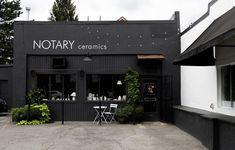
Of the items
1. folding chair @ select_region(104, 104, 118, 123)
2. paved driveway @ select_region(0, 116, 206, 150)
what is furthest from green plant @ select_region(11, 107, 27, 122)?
folding chair @ select_region(104, 104, 118, 123)

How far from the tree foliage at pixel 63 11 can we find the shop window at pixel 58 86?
24935 millimetres

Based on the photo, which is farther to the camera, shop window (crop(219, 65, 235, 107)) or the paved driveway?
the paved driveway

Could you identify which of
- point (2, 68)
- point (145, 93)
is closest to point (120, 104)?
point (145, 93)

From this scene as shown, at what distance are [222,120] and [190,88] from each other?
7.33 meters

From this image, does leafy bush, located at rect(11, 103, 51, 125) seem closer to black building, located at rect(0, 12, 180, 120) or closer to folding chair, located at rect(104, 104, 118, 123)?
black building, located at rect(0, 12, 180, 120)

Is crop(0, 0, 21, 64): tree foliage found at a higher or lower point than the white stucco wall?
higher

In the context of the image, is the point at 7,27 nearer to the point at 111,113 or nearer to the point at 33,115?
the point at 33,115

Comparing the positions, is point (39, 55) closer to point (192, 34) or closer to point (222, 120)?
point (192, 34)

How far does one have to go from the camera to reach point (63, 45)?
65.0 feet

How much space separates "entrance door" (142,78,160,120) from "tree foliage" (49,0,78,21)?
26.4m

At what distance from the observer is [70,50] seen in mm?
19766

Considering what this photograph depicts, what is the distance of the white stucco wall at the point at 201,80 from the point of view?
1212 centimetres

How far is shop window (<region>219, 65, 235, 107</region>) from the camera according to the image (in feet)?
37.3

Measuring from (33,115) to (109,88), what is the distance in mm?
4110
